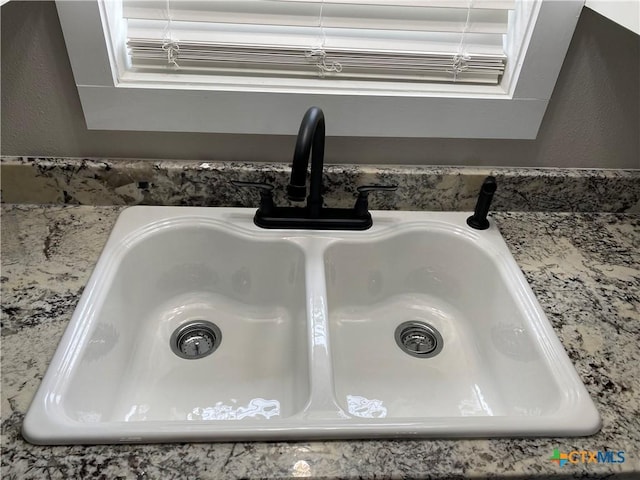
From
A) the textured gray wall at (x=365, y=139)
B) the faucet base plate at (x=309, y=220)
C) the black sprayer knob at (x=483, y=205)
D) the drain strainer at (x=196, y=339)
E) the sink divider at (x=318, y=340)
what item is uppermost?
the textured gray wall at (x=365, y=139)

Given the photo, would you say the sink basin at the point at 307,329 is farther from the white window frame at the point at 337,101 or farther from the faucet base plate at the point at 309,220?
the white window frame at the point at 337,101

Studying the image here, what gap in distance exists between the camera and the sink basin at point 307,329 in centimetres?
84

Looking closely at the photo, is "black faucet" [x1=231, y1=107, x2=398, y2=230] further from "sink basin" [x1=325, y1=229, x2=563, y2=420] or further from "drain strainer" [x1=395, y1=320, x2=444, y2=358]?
"drain strainer" [x1=395, y1=320, x2=444, y2=358]

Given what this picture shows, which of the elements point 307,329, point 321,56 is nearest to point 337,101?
point 321,56

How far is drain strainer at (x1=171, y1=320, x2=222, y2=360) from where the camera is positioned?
1068 mm

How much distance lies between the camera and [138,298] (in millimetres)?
1065

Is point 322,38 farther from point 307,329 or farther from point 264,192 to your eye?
point 307,329

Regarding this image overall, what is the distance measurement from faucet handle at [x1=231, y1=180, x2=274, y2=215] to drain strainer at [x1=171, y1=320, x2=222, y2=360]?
28cm

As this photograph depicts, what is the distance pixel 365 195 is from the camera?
3.53 feet

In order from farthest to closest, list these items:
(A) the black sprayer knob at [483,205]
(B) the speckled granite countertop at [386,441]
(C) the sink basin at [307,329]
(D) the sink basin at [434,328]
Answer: (A) the black sprayer knob at [483,205], (D) the sink basin at [434,328], (C) the sink basin at [307,329], (B) the speckled granite countertop at [386,441]

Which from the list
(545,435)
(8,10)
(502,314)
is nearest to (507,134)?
(502,314)

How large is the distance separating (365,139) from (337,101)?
111 mm

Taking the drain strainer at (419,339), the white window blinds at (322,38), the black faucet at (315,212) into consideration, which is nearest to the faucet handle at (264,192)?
the black faucet at (315,212)

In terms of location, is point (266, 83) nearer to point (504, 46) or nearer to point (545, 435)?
point (504, 46)
